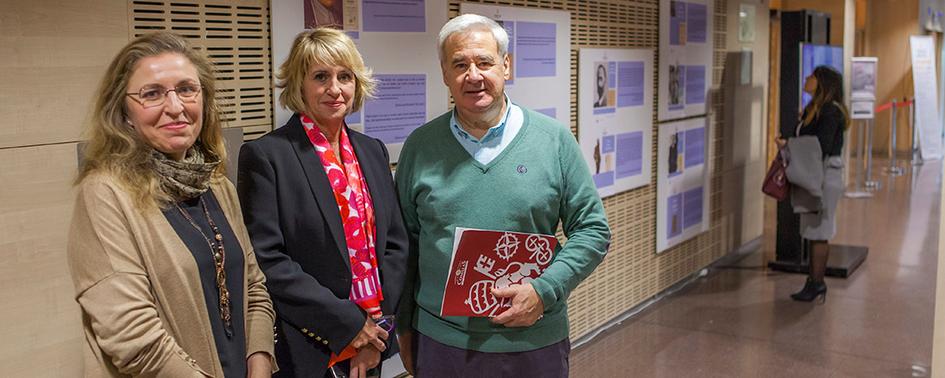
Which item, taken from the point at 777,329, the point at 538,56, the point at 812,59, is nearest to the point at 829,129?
the point at 812,59

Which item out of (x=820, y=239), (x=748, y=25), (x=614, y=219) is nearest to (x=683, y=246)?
(x=820, y=239)

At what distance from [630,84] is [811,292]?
7.20ft

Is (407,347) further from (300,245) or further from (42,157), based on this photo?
(42,157)

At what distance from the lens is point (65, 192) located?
2.75 meters

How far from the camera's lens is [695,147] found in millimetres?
7113

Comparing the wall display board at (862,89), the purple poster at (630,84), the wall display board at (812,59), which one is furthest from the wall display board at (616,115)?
the wall display board at (862,89)

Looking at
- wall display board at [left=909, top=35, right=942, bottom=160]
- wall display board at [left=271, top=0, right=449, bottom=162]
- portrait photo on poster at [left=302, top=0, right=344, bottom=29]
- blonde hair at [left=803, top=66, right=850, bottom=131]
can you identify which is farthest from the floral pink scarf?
wall display board at [left=909, top=35, right=942, bottom=160]

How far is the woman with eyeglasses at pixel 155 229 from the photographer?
1896mm

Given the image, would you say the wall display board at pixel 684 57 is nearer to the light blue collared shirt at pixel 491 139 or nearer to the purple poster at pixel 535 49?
the purple poster at pixel 535 49

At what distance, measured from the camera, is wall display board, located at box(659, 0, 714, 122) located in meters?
6.45

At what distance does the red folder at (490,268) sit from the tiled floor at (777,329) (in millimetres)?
2621

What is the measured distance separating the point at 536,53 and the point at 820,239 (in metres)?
3.05

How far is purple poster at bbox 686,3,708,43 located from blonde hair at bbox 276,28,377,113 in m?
4.69

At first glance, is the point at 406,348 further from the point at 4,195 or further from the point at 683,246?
the point at 683,246
